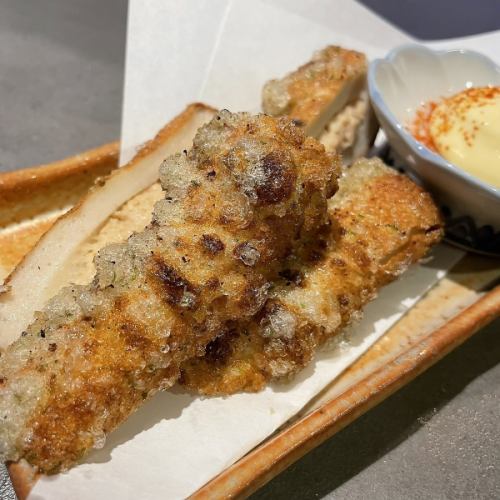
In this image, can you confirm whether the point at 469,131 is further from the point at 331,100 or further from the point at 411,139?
the point at 331,100

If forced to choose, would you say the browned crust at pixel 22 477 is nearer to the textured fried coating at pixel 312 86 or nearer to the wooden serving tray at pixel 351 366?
the wooden serving tray at pixel 351 366

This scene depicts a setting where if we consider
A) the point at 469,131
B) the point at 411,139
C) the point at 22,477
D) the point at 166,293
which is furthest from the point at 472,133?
the point at 22,477

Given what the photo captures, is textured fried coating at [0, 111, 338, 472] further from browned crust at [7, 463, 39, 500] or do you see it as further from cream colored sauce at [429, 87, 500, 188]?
cream colored sauce at [429, 87, 500, 188]

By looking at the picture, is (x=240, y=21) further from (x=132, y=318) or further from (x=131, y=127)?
(x=132, y=318)

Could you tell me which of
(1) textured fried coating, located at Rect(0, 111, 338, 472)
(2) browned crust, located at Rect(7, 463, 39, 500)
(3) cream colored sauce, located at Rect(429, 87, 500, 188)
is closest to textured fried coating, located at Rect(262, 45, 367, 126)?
(3) cream colored sauce, located at Rect(429, 87, 500, 188)

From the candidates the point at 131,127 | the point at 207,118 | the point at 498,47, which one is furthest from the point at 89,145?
the point at 498,47

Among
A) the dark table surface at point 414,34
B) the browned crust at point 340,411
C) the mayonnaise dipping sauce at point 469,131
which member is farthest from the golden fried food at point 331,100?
the dark table surface at point 414,34
